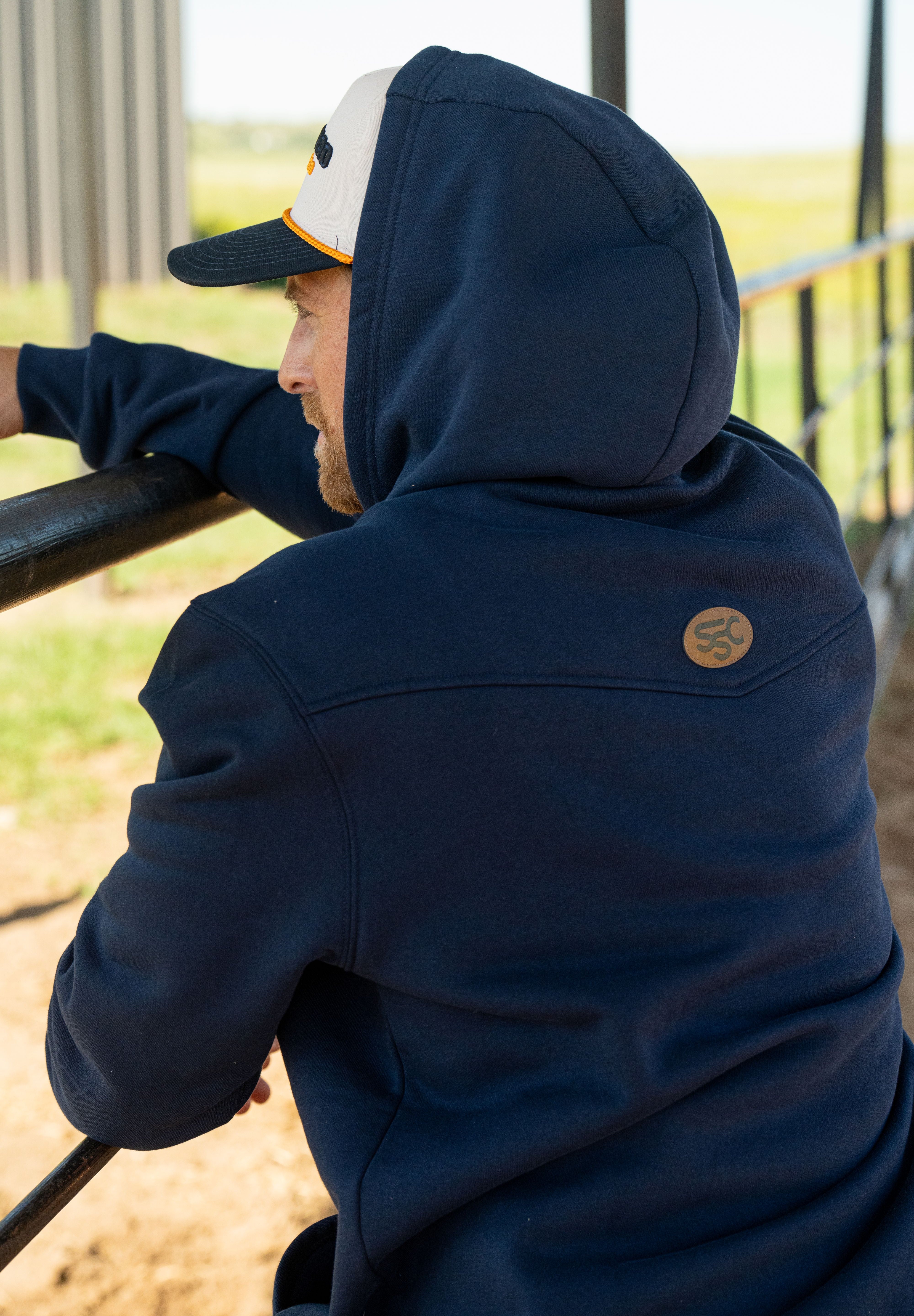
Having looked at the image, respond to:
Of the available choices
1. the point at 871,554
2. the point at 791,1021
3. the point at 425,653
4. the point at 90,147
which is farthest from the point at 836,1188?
the point at 90,147

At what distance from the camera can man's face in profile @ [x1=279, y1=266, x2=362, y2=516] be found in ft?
3.65

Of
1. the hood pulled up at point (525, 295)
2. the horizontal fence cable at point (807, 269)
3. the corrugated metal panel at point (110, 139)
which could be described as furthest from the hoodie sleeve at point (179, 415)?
→ the corrugated metal panel at point (110, 139)

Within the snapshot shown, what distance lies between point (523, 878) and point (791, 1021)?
0.22 m

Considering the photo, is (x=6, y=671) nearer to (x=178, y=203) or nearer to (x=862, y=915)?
(x=862, y=915)

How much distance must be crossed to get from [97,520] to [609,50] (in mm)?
1173

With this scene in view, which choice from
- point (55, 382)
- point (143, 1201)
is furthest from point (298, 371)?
point (143, 1201)

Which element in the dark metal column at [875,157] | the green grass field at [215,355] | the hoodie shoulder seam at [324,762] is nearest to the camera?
the hoodie shoulder seam at [324,762]

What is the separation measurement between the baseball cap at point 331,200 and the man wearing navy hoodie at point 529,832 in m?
0.06

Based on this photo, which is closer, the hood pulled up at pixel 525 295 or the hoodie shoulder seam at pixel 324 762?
the hoodie shoulder seam at pixel 324 762

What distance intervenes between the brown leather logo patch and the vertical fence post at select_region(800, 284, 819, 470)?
87.0 inches

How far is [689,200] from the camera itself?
1.00 metres

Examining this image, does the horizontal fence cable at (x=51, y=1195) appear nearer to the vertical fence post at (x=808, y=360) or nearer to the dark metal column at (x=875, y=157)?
the vertical fence post at (x=808, y=360)

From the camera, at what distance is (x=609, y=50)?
182 cm

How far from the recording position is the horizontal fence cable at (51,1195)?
3.11ft
